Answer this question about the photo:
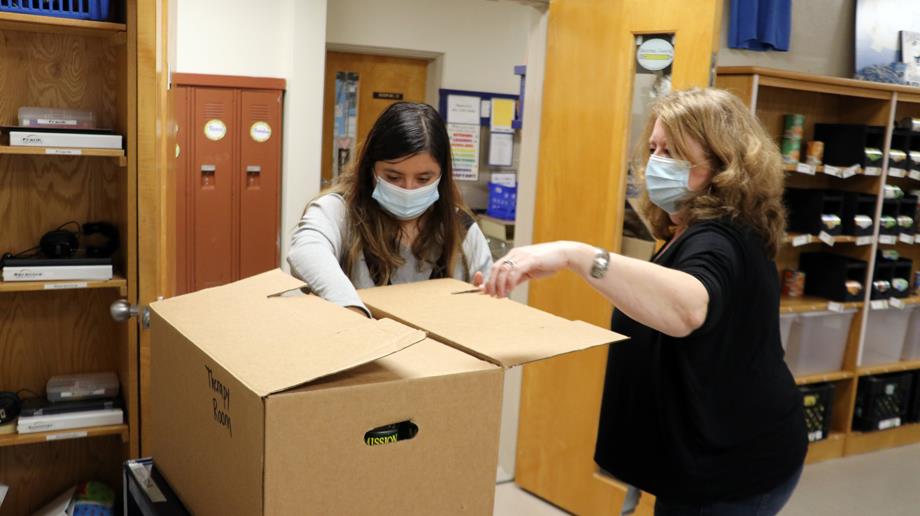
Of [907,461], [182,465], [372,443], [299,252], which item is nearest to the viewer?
[372,443]

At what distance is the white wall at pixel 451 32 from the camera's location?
5.44 metres

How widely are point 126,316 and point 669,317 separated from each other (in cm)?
166

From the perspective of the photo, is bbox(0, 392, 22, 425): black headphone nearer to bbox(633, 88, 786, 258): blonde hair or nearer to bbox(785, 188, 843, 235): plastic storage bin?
bbox(633, 88, 786, 258): blonde hair

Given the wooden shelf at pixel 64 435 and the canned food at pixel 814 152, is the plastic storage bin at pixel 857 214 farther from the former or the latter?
the wooden shelf at pixel 64 435

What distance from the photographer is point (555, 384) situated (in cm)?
325

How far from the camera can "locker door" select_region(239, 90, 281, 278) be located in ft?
15.8

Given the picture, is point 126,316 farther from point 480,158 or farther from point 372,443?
point 480,158

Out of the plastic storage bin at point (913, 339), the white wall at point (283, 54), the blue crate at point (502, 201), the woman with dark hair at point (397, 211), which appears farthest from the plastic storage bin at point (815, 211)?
the white wall at point (283, 54)

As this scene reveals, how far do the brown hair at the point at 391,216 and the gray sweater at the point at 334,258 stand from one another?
0.06 ft

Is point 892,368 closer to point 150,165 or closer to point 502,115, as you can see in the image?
point 502,115

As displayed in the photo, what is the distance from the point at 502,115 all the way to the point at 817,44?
8.63 ft

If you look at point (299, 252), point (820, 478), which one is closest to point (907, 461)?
point (820, 478)

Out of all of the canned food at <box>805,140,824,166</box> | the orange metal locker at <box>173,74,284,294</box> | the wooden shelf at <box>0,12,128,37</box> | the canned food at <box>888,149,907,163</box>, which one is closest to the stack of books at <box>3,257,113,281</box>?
the wooden shelf at <box>0,12,128,37</box>

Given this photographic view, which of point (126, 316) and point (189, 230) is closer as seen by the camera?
point (126, 316)
